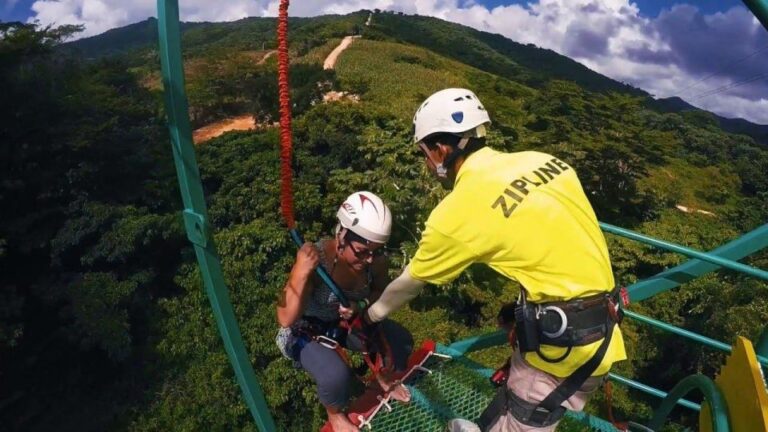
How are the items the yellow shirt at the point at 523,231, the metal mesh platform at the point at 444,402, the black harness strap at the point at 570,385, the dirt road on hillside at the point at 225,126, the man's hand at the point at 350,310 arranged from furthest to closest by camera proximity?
1. the dirt road on hillside at the point at 225,126
2. the metal mesh platform at the point at 444,402
3. the man's hand at the point at 350,310
4. the black harness strap at the point at 570,385
5. the yellow shirt at the point at 523,231

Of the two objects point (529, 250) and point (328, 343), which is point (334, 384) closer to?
point (328, 343)

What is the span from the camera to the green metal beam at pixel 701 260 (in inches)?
102

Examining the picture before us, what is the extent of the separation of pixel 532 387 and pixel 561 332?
13.5 inches

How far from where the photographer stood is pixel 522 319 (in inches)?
84.5

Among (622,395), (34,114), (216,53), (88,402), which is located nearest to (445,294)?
(622,395)

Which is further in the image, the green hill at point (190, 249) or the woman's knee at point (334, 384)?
the green hill at point (190, 249)

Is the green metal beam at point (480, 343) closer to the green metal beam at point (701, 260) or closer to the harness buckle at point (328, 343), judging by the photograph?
the green metal beam at point (701, 260)

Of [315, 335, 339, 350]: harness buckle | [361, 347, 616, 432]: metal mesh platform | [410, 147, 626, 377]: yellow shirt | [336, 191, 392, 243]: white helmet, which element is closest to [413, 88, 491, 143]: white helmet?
[410, 147, 626, 377]: yellow shirt

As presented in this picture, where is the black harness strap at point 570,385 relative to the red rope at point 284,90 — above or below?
below

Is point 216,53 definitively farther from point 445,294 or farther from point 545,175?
point 545,175

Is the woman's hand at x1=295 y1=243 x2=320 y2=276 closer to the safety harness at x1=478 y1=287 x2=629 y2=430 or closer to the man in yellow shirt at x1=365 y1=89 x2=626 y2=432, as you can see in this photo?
the man in yellow shirt at x1=365 y1=89 x2=626 y2=432

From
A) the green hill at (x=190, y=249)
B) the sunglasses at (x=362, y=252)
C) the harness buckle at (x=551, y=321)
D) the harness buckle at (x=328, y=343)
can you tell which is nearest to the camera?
the harness buckle at (x=551, y=321)

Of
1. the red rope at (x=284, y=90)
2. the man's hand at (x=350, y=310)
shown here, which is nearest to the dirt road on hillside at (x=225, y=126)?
the man's hand at (x=350, y=310)

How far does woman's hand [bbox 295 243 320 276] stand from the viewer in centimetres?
252
